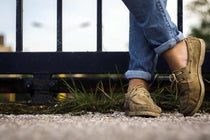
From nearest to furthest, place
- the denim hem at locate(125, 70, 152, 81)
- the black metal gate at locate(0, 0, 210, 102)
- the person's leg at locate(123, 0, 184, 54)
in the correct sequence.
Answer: the person's leg at locate(123, 0, 184, 54), the denim hem at locate(125, 70, 152, 81), the black metal gate at locate(0, 0, 210, 102)

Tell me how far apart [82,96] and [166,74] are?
56cm

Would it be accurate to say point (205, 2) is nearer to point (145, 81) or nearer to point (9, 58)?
point (145, 81)

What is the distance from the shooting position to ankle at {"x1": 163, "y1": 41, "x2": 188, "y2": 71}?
1.29 m

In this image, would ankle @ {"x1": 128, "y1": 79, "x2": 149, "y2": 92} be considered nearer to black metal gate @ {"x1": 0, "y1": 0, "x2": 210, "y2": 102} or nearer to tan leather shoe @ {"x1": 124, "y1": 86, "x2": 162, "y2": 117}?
tan leather shoe @ {"x1": 124, "y1": 86, "x2": 162, "y2": 117}

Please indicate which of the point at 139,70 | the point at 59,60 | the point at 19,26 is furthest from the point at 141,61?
the point at 19,26

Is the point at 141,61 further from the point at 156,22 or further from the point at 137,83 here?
the point at 156,22

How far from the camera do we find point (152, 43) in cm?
130

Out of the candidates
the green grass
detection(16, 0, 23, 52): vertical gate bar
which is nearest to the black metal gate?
detection(16, 0, 23, 52): vertical gate bar

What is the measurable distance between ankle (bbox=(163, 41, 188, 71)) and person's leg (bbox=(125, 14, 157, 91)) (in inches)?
4.7

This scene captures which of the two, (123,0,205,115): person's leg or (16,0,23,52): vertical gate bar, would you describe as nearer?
(123,0,205,115): person's leg

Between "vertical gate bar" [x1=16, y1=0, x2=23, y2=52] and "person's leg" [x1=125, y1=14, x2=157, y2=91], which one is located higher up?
"vertical gate bar" [x1=16, y1=0, x2=23, y2=52]

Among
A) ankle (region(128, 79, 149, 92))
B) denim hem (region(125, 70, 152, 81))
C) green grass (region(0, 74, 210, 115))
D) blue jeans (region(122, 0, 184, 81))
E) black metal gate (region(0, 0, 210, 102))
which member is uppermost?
blue jeans (region(122, 0, 184, 81))

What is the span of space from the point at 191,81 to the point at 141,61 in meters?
0.27

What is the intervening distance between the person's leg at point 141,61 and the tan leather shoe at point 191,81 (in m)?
0.15
